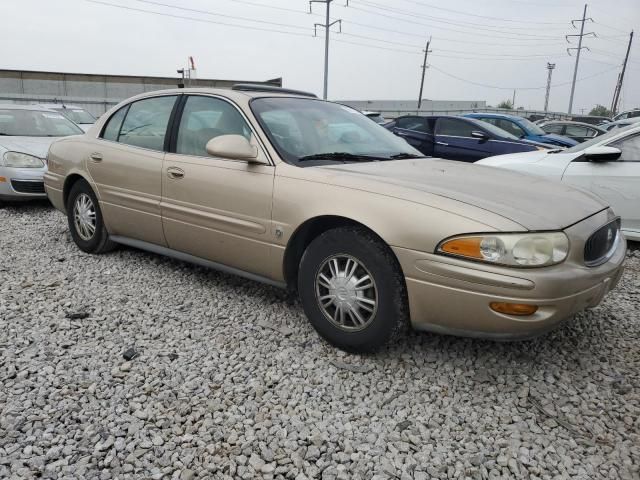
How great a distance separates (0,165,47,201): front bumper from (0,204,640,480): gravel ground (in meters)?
3.16

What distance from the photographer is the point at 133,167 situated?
385 centimetres

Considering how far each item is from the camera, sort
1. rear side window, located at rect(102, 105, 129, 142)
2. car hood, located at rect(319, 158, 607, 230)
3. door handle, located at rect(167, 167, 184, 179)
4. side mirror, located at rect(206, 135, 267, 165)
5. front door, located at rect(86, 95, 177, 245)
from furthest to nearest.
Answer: rear side window, located at rect(102, 105, 129, 142)
front door, located at rect(86, 95, 177, 245)
door handle, located at rect(167, 167, 184, 179)
side mirror, located at rect(206, 135, 267, 165)
car hood, located at rect(319, 158, 607, 230)

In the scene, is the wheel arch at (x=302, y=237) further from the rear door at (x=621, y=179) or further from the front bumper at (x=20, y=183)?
the front bumper at (x=20, y=183)

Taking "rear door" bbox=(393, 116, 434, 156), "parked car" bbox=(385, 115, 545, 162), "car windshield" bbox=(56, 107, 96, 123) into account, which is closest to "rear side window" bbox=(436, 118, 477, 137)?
"parked car" bbox=(385, 115, 545, 162)

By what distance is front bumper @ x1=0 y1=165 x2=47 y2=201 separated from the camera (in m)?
6.21

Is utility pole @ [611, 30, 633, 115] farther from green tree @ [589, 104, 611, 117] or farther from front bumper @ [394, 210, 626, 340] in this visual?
front bumper @ [394, 210, 626, 340]

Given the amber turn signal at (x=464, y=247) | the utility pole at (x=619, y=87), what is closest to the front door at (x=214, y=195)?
the amber turn signal at (x=464, y=247)

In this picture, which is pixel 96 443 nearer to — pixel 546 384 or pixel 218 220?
pixel 218 220

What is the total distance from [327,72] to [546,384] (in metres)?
33.7

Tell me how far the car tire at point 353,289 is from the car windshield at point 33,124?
20.7ft

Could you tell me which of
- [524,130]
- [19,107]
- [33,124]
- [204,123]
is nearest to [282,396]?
[204,123]

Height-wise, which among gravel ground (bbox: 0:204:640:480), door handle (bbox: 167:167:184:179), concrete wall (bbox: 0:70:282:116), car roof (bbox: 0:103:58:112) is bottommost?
gravel ground (bbox: 0:204:640:480)

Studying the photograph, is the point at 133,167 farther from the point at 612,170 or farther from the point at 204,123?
the point at 612,170

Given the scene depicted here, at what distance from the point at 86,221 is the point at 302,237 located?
8.23 feet
